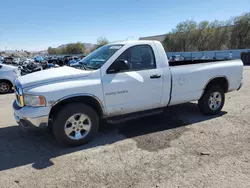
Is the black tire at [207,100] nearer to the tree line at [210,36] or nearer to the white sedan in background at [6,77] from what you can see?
the white sedan in background at [6,77]

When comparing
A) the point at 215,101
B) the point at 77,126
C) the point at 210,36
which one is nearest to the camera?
the point at 77,126

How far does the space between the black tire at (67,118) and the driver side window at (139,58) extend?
111 cm

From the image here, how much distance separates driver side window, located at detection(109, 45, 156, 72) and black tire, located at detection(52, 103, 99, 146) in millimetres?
1113

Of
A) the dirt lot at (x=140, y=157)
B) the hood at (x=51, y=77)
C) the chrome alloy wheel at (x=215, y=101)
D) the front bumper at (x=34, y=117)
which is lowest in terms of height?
the dirt lot at (x=140, y=157)

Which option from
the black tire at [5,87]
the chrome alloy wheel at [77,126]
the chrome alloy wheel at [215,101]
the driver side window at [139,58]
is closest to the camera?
the chrome alloy wheel at [77,126]

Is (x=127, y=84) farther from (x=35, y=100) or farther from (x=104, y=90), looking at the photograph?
(x=35, y=100)

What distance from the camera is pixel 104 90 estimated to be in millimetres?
4082

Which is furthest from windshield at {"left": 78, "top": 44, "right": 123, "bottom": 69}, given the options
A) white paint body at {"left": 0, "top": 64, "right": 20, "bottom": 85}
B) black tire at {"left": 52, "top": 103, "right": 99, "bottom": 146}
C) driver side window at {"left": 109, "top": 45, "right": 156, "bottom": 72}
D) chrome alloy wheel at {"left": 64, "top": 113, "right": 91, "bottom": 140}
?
white paint body at {"left": 0, "top": 64, "right": 20, "bottom": 85}

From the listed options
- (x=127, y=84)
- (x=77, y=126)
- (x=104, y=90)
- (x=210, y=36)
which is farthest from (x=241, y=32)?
(x=77, y=126)

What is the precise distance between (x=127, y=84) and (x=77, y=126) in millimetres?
1247

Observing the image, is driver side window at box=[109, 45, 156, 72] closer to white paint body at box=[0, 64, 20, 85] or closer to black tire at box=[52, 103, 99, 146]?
black tire at box=[52, 103, 99, 146]

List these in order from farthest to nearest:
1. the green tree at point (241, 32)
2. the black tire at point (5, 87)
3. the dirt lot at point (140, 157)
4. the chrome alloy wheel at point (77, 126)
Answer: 1. the green tree at point (241, 32)
2. the black tire at point (5, 87)
3. the chrome alloy wheel at point (77, 126)
4. the dirt lot at point (140, 157)

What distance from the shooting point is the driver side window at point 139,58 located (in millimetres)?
4457

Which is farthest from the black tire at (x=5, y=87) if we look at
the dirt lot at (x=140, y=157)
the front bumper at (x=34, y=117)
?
the front bumper at (x=34, y=117)
